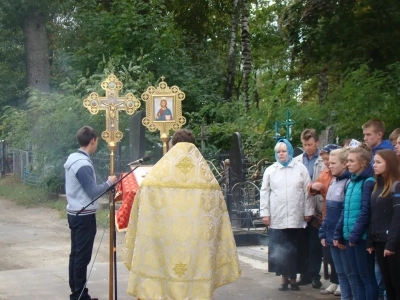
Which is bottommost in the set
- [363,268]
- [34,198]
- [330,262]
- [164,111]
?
[34,198]

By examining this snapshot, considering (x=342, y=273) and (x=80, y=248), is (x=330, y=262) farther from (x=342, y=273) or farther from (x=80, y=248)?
(x=80, y=248)

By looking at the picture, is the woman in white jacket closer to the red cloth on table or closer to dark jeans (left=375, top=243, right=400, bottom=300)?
the red cloth on table

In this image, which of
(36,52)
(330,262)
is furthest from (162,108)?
(36,52)

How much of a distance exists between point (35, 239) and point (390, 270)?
8.06 m

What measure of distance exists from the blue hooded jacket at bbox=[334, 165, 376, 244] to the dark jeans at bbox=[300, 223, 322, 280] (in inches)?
55.6

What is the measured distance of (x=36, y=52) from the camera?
24.3m

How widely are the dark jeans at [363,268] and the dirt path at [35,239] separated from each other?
4.61 m

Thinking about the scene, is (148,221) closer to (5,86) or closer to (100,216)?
(100,216)

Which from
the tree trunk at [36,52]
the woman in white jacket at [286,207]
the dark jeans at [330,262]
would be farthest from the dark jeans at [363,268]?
the tree trunk at [36,52]

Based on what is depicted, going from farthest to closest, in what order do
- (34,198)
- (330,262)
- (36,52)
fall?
1. (36,52)
2. (34,198)
3. (330,262)

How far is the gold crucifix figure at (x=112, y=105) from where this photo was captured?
26.5ft

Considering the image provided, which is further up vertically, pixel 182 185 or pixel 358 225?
pixel 182 185

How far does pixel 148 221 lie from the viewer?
659cm

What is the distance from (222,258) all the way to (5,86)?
942 inches
